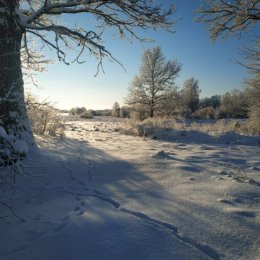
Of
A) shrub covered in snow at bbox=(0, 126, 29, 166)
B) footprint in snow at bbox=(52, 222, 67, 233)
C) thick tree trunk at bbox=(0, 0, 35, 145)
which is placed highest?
thick tree trunk at bbox=(0, 0, 35, 145)

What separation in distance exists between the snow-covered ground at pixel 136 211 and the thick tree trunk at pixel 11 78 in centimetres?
58

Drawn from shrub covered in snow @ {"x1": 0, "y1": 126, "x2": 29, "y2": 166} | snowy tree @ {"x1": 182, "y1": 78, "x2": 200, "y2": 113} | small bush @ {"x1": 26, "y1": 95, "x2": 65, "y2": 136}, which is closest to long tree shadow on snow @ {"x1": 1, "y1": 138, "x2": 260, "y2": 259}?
shrub covered in snow @ {"x1": 0, "y1": 126, "x2": 29, "y2": 166}

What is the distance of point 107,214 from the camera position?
8.61ft

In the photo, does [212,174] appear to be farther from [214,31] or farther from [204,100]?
[204,100]

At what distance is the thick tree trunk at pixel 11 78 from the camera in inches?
171

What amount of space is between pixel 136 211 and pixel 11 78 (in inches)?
119

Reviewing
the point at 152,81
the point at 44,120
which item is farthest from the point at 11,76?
the point at 152,81

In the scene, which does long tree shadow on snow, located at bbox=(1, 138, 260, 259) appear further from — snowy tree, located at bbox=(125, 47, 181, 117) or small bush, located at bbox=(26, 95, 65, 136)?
snowy tree, located at bbox=(125, 47, 181, 117)

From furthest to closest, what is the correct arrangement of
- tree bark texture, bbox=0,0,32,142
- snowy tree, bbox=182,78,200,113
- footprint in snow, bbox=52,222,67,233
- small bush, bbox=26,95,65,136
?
snowy tree, bbox=182,78,200,113 → small bush, bbox=26,95,65,136 → tree bark texture, bbox=0,0,32,142 → footprint in snow, bbox=52,222,67,233

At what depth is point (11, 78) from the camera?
453cm

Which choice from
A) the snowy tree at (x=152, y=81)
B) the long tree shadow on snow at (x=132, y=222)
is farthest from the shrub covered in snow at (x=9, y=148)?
the snowy tree at (x=152, y=81)

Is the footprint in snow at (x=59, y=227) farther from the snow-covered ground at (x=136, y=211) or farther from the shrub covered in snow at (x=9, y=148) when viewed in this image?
the shrub covered in snow at (x=9, y=148)

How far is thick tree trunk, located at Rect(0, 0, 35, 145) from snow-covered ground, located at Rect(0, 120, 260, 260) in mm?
583

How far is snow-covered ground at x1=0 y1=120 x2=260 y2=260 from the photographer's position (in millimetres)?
2082
